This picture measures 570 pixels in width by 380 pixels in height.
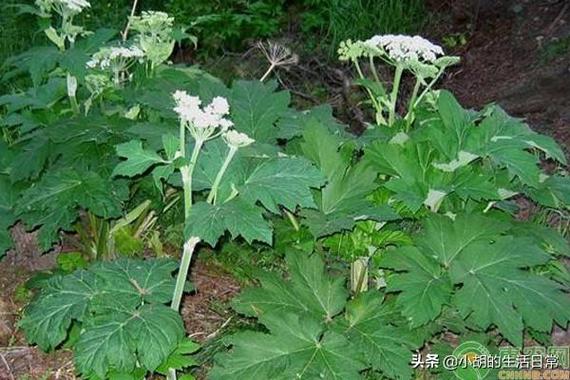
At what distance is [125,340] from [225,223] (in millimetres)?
357

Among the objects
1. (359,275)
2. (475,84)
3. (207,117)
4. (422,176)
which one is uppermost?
(207,117)

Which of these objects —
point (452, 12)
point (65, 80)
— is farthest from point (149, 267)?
point (452, 12)

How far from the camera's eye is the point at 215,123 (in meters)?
1.81

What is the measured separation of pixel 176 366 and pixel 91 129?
83 centimetres

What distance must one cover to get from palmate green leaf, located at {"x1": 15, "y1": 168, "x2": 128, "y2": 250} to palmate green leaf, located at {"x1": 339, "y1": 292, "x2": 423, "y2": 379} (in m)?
0.77

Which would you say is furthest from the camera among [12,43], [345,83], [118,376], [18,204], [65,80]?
[12,43]

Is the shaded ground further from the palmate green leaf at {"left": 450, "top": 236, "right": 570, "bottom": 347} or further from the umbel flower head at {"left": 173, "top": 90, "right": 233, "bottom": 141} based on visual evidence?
the umbel flower head at {"left": 173, "top": 90, "right": 233, "bottom": 141}

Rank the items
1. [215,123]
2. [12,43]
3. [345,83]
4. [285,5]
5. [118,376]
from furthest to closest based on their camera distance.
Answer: [285,5] → [12,43] → [345,83] → [118,376] → [215,123]

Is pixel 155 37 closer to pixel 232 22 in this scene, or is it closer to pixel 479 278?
pixel 479 278

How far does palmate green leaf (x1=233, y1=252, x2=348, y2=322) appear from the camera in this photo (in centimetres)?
216

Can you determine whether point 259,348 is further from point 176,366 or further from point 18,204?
point 18,204

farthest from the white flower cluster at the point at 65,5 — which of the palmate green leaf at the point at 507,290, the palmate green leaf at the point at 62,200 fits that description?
the palmate green leaf at the point at 507,290

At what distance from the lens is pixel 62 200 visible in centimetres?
226

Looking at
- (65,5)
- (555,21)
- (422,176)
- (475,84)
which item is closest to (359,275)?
(422,176)
